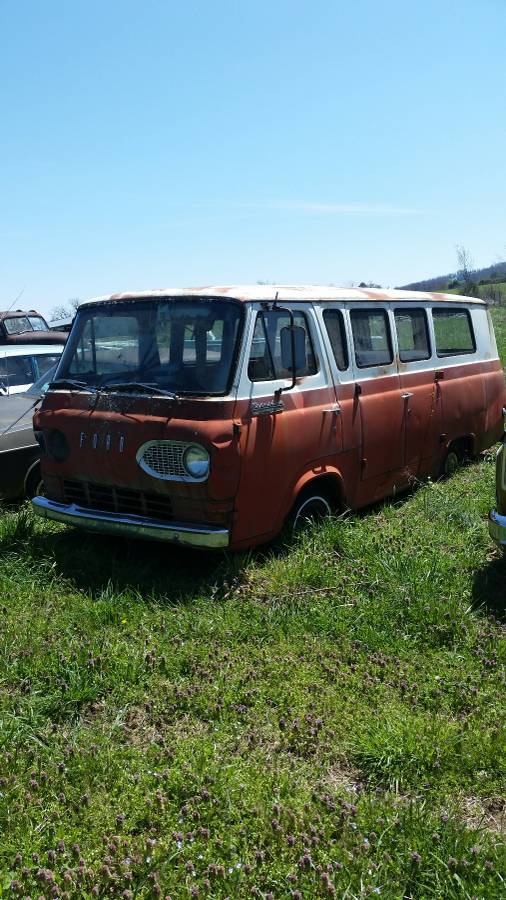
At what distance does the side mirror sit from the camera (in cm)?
521

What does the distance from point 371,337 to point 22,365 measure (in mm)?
4667

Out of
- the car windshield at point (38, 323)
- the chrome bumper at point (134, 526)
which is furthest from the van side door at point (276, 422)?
the car windshield at point (38, 323)

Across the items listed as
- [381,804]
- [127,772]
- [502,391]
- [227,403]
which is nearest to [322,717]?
[381,804]

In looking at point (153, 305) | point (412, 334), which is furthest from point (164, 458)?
point (412, 334)

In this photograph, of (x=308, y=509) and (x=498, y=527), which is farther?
(x=308, y=509)

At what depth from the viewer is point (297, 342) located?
18.2 feet

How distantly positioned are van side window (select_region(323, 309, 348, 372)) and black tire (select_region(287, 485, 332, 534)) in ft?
3.42

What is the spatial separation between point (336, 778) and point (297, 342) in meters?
3.21

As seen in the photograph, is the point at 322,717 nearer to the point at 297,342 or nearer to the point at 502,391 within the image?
the point at 297,342

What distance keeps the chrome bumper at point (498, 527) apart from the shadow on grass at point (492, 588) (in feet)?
1.21

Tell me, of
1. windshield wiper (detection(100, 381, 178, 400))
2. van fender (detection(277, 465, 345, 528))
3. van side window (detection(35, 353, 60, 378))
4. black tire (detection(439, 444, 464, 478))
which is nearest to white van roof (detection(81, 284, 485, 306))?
windshield wiper (detection(100, 381, 178, 400))

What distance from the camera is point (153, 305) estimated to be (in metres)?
5.41

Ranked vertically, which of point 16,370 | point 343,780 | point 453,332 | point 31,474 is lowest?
point 343,780

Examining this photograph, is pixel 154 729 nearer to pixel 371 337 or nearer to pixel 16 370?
pixel 371 337
